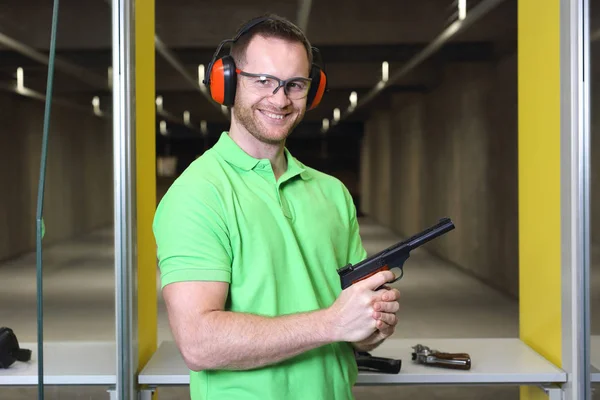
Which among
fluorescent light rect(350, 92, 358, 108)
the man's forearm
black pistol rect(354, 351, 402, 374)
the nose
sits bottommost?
black pistol rect(354, 351, 402, 374)

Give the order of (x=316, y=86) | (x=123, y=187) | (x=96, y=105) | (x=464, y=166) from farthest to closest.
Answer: (x=464, y=166) < (x=123, y=187) < (x=96, y=105) < (x=316, y=86)

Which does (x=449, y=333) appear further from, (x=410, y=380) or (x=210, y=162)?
(x=210, y=162)

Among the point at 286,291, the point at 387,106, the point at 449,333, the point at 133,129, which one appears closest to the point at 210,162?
→ the point at 286,291

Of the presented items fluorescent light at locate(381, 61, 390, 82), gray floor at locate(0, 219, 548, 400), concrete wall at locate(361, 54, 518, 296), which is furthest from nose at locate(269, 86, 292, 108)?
fluorescent light at locate(381, 61, 390, 82)

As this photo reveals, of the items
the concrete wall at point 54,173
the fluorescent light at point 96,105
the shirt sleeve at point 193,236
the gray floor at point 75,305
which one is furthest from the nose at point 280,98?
the fluorescent light at point 96,105

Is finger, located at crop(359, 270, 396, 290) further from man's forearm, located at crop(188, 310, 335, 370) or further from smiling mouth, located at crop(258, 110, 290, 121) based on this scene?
smiling mouth, located at crop(258, 110, 290, 121)

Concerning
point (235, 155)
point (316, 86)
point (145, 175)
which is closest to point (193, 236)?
point (235, 155)

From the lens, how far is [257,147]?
1.64m

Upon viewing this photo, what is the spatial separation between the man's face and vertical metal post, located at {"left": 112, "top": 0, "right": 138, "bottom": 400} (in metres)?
0.93

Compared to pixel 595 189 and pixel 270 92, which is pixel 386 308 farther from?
pixel 595 189

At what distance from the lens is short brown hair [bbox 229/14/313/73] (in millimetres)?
1562

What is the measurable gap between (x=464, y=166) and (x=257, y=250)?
9.55 m

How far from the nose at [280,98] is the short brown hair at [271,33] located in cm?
12

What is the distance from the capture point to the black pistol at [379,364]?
2607 millimetres
